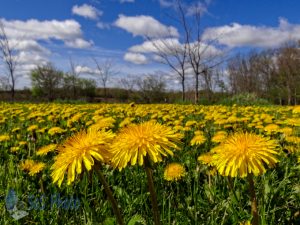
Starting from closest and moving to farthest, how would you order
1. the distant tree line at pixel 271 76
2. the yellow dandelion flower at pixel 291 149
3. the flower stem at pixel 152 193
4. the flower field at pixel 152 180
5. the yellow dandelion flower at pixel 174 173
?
the flower stem at pixel 152 193, the flower field at pixel 152 180, the yellow dandelion flower at pixel 174 173, the yellow dandelion flower at pixel 291 149, the distant tree line at pixel 271 76

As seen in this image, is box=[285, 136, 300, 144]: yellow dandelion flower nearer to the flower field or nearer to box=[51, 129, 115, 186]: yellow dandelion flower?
the flower field

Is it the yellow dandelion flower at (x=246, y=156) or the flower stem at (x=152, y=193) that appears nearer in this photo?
the flower stem at (x=152, y=193)

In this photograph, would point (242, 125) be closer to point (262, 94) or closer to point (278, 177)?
point (278, 177)

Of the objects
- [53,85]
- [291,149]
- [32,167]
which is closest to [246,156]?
[32,167]

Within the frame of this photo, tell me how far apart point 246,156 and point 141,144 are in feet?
1.06

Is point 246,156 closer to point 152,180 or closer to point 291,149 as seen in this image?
point 152,180

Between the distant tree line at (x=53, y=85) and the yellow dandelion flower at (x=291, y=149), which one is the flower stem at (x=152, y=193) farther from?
the distant tree line at (x=53, y=85)

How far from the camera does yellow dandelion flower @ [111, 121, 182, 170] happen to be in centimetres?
101

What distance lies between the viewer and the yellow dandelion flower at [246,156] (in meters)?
1.05

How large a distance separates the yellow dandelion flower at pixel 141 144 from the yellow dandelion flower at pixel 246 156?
0.56 ft

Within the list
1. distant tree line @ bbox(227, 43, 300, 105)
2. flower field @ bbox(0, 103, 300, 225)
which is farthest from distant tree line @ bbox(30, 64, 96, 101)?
flower field @ bbox(0, 103, 300, 225)

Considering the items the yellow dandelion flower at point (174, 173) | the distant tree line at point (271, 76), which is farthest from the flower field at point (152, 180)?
the distant tree line at point (271, 76)

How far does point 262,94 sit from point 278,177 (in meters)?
57.1

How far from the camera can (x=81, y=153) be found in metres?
1.04
